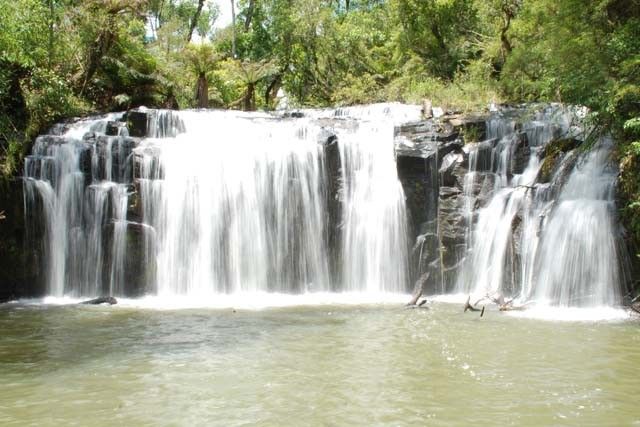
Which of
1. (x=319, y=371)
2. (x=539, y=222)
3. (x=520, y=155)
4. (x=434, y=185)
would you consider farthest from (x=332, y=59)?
(x=319, y=371)

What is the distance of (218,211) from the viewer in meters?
17.6

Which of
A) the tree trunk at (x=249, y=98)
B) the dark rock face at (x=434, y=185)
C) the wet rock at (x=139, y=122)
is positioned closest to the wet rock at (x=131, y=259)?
the wet rock at (x=139, y=122)

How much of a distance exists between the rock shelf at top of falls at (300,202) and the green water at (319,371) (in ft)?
14.4

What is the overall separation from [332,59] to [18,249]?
21.8 metres

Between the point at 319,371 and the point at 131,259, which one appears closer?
the point at 319,371

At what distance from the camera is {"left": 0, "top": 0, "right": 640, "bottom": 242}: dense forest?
1408 centimetres

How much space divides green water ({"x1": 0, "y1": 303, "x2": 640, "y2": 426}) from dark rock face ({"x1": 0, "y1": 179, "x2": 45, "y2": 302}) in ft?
14.8

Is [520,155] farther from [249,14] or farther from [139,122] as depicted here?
[249,14]

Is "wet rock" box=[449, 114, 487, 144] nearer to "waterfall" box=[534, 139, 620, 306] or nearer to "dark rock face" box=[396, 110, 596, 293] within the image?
"dark rock face" box=[396, 110, 596, 293]

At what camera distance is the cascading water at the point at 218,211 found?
16781mm

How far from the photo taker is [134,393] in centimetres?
744

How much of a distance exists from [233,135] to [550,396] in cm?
1380

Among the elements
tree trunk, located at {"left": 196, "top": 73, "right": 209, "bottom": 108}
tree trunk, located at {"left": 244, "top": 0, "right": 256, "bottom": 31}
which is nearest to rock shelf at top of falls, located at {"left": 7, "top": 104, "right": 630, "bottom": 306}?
tree trunk, located at {"left": 196, "top": 73, "right": 209, "bottom": 108}

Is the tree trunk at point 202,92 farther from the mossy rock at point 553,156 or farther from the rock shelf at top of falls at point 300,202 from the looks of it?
the mossy rock at point 553,156
